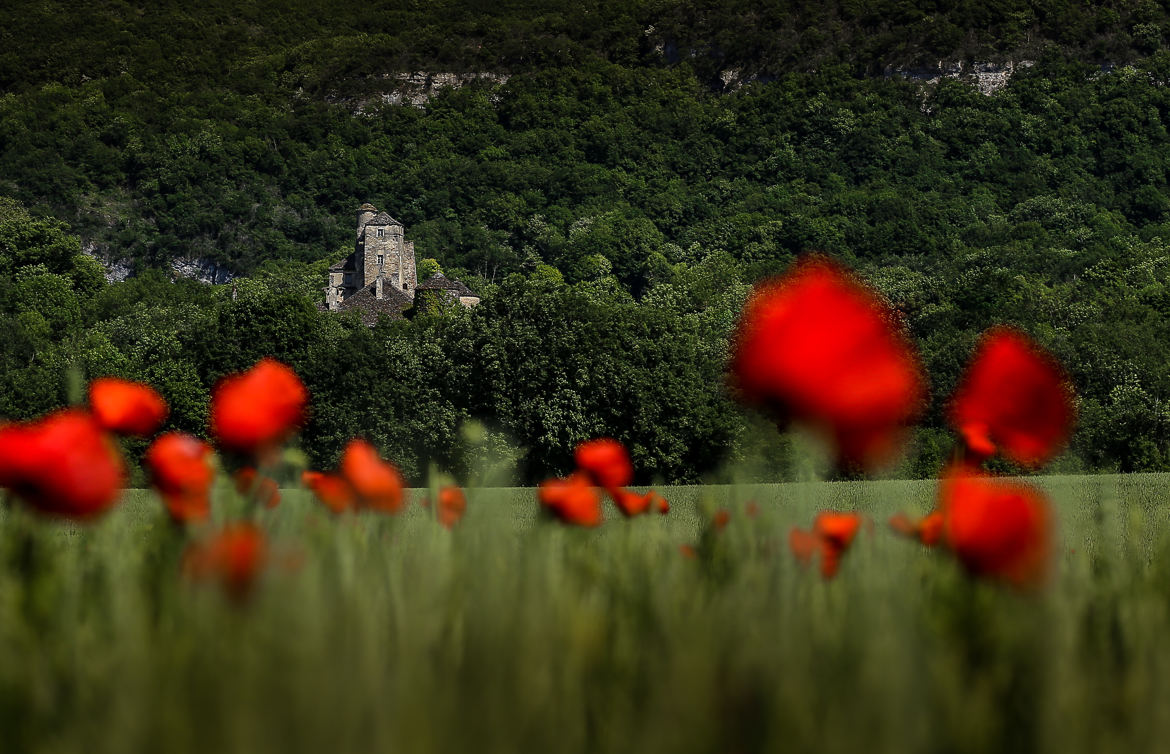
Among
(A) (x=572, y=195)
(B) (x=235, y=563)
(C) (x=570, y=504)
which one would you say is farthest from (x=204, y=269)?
(B) (x=235, y=563)

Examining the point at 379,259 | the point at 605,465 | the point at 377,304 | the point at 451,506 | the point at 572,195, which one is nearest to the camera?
the point at 451,506

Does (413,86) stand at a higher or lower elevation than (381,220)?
higher

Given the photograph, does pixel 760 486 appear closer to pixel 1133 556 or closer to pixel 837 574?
pixel 837 574

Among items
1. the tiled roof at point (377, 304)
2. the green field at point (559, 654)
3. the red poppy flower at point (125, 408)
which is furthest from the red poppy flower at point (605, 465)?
the tiled roof at point (377, 304)

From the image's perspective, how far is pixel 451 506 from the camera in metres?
3.90

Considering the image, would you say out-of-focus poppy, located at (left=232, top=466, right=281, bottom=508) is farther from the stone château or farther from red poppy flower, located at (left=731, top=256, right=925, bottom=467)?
the stone château

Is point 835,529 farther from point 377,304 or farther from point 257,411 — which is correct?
point 377,304

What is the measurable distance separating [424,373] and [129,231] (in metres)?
96.0

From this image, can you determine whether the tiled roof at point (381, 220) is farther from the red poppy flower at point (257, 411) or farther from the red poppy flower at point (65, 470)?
the red poppy flower at point (65, 470)

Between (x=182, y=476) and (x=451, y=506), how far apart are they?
2.73ft

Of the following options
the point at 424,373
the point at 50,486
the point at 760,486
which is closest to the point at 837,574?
the point at 760,486

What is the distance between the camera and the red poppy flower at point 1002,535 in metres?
2.61

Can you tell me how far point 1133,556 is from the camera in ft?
15.1

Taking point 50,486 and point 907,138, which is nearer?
point 50,486
